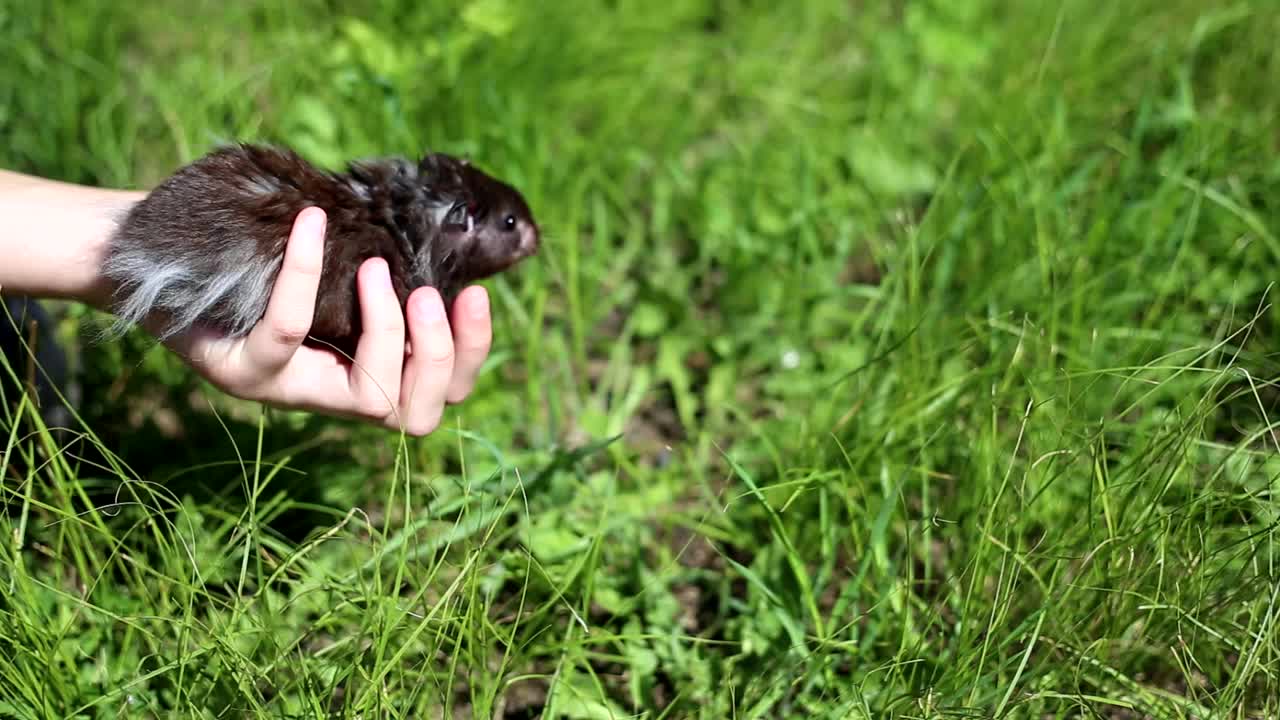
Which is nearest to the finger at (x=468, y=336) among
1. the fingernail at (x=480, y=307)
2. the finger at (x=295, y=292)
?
the fingernail at (x=480, y=307)

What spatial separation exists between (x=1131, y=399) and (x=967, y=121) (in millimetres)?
1329

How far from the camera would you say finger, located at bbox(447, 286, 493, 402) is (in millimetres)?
2330

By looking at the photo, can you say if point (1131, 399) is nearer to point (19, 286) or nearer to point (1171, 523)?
point (1171, 523)

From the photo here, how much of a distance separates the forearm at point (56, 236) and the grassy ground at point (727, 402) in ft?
1.12

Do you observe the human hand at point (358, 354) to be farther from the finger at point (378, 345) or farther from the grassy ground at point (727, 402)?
the grassy ground at point (727, 402)

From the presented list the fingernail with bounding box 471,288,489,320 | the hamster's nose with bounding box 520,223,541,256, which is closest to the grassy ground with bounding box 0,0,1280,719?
the fingernail with bounding box 471,288,489,320

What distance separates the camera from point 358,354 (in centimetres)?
224

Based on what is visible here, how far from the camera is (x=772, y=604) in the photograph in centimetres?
265

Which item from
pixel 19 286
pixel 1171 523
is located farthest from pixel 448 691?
pixel 1171 523

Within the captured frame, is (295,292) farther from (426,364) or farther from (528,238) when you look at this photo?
(528,238)

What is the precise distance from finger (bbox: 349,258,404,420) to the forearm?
0.54 meters

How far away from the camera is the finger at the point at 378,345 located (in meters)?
2.20

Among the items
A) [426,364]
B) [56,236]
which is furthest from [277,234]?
[56,236]

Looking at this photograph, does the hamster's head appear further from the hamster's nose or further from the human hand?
the human hand
